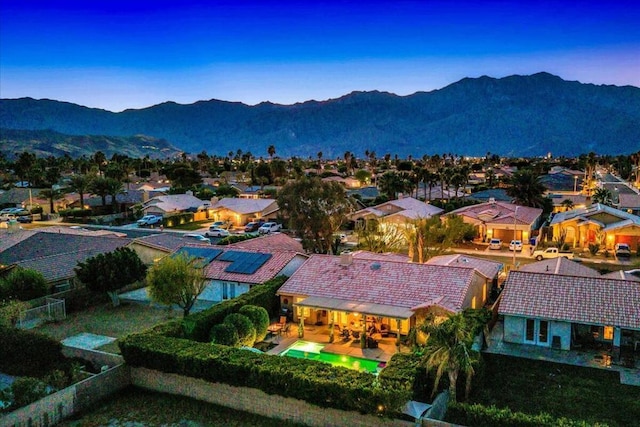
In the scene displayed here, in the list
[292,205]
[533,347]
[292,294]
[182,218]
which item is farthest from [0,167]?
[533,347]

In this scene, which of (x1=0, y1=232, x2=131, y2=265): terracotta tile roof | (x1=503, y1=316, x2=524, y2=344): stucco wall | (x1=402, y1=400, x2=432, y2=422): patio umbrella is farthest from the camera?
(x1=0, y1=232, x2=131, y2=265): terracotta tile roof

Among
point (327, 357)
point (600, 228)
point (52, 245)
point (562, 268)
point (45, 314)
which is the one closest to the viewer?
point (327, 357)

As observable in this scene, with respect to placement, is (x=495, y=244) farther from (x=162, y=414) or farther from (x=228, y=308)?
(x=162, y=414)

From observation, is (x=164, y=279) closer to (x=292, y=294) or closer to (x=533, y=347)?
(x=292, y=294)

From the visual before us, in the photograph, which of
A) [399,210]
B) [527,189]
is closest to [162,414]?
[399,210]

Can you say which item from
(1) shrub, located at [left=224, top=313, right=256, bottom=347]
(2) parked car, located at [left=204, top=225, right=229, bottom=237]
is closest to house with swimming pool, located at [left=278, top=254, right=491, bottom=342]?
(1) shrub, located at [left=224, top=313, right=256, bottom=347]

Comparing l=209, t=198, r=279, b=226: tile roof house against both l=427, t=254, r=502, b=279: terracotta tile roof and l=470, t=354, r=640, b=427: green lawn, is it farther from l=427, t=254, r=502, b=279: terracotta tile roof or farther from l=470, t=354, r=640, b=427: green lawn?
l=470, t=354, r=640, b=427: green lawn

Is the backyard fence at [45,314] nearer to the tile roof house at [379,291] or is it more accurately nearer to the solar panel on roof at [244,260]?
the solar panel on roof at [244,260]
